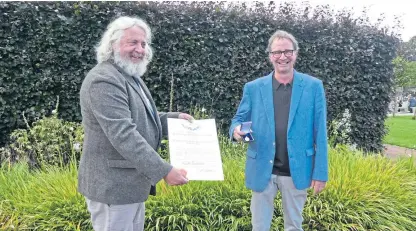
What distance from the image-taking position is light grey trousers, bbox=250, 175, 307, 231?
287cm

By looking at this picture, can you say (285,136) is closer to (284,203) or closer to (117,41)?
(284,203)

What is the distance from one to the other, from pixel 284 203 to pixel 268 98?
83 cm

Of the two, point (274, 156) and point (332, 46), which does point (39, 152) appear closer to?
point (274, 156)

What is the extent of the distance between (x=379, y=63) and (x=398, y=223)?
145 inches

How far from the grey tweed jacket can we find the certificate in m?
0.27

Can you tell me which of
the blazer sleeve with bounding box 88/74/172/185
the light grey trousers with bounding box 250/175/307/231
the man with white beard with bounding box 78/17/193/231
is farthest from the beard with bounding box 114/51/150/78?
the light grey trousers with bounding box 250/175/307/231

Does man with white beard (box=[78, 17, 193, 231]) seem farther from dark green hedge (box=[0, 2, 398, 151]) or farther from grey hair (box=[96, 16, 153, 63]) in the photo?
dark green hedge (box=[0, 2, 398, 151])

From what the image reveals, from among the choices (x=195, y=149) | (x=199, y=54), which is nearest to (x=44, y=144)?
(x=199, y=54)

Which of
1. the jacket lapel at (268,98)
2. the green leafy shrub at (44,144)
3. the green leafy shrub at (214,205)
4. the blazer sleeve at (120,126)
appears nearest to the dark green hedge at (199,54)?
the green leafy shrub at (44,144)

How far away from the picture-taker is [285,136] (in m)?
2.81

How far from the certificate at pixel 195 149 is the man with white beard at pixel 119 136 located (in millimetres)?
229

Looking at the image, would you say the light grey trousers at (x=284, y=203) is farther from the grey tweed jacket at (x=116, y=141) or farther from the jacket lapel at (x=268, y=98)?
the grey tweed jacket at (x=116, y=141)

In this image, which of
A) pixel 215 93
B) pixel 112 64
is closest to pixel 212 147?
pixel 112 64

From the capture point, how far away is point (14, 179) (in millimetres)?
4066
